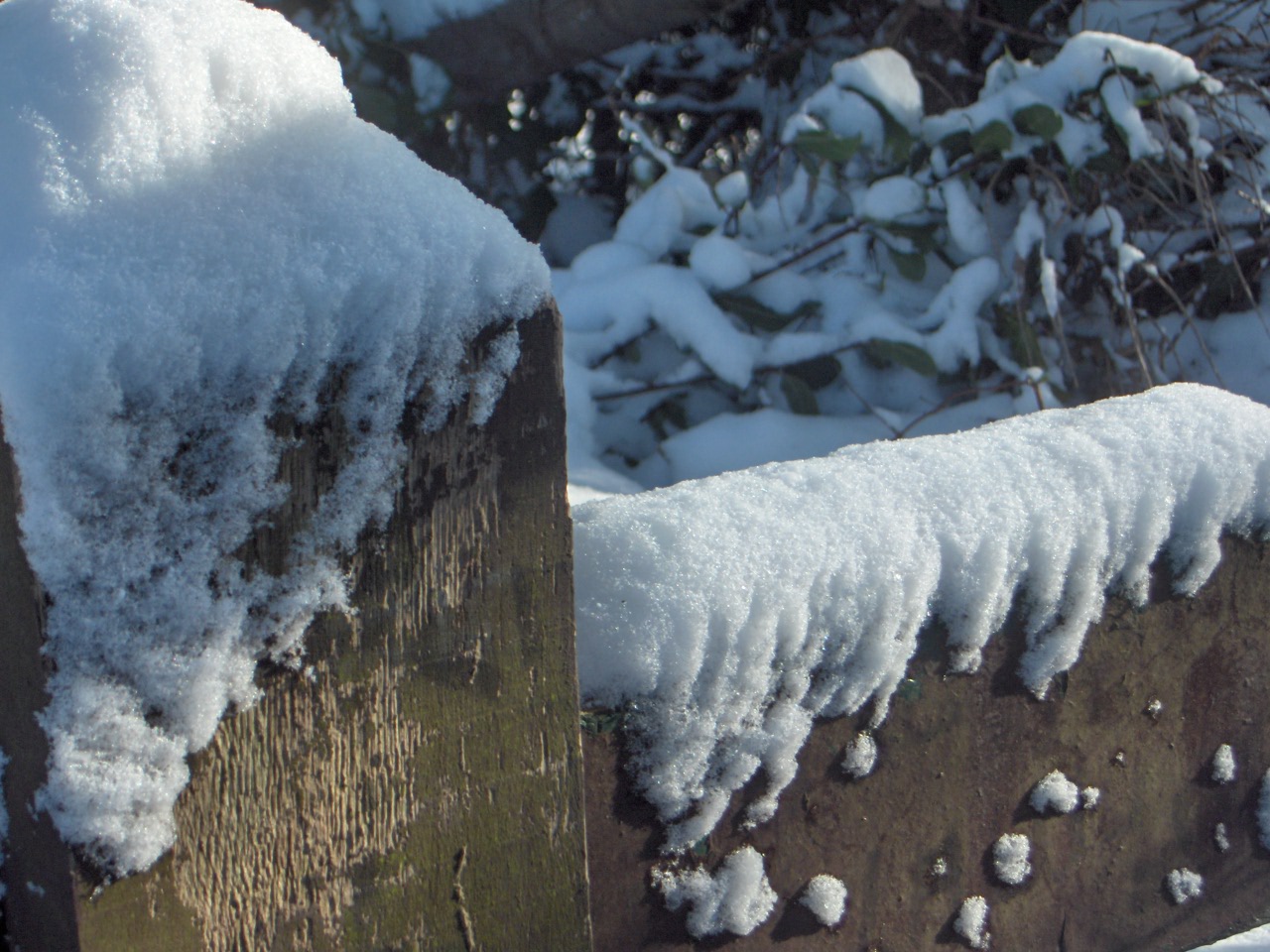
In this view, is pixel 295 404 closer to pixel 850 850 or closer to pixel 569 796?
pixel 569 796

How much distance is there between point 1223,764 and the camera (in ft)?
4.42

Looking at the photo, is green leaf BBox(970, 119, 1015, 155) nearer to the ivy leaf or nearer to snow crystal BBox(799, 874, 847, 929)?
the ivy leaf

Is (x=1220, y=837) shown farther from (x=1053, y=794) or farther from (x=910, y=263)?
(x=910, y=263)

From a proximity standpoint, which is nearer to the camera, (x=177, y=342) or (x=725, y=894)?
(x=177, y=342)

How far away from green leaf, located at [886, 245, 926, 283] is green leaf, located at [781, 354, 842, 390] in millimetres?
296

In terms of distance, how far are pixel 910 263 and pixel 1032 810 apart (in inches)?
65.0

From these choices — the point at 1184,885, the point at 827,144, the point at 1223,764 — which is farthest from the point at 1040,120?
the point at 1184,885

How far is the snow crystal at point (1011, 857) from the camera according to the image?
1196 millimetres

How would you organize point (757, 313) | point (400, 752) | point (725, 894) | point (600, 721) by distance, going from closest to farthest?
point (400, 752), point (600, 721), point (725, 894), point (757, 313)

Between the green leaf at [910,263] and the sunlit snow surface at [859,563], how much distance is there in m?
1.31

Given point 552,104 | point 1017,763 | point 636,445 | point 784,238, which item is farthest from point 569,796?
point 552,104

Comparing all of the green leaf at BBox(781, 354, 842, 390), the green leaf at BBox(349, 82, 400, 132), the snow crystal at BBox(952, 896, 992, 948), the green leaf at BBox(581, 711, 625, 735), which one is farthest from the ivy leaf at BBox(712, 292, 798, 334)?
the green leaf at BBox(581, 711, 625, 735)

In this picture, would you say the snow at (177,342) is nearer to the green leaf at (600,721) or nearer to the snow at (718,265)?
the green leaf at (600,721)

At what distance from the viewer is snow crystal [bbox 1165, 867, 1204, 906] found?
1.33 meters
